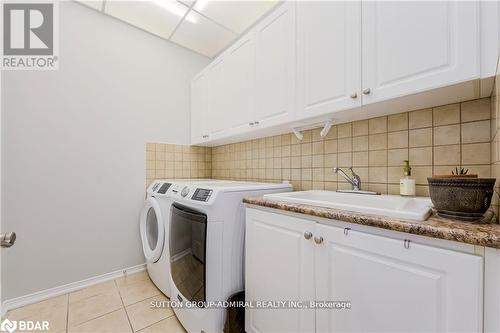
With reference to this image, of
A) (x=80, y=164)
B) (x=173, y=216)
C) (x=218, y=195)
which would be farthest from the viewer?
(x=80, y=164)

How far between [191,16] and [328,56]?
5.07 ft

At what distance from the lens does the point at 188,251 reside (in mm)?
1376

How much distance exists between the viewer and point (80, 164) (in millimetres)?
1892

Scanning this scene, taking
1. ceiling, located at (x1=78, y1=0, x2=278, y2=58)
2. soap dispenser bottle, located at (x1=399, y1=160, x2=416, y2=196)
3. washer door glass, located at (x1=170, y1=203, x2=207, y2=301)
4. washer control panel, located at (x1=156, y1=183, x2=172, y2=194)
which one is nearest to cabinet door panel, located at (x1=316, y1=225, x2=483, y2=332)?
soap dispenser bottle, located at (x1=399, y1=160, x2=416, y2=196)

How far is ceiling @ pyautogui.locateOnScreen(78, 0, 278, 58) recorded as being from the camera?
1.89 meters

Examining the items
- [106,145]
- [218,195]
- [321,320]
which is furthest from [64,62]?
[321,320]

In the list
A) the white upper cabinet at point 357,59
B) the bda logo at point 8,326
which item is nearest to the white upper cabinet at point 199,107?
the white upper cabinet at point 357,59

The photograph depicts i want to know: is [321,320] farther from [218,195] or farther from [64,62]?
[64,62]

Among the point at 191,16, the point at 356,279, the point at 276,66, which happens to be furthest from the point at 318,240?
the point at 191,16

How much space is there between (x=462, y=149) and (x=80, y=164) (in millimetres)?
2677

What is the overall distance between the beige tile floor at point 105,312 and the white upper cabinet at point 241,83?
1560 millimetres

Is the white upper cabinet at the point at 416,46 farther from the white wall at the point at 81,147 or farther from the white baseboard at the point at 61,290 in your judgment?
the white baseboard at the point at 61,290

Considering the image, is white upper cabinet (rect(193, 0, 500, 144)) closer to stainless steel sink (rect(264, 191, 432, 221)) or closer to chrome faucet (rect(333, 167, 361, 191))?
chrome faucet (rect(333, 167, 361, 191))

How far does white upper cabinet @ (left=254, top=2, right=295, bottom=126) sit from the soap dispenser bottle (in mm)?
738
